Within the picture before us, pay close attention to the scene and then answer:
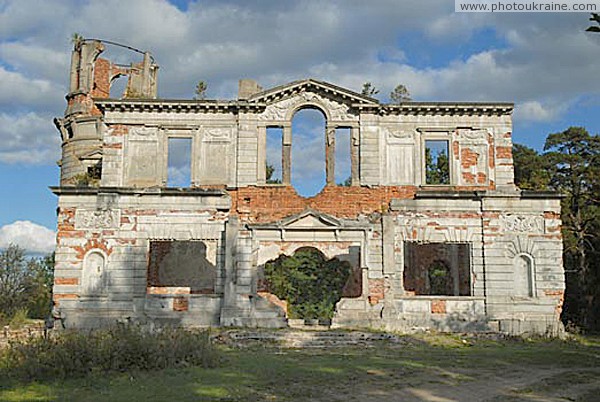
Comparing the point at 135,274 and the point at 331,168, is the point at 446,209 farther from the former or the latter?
the point at 135,274

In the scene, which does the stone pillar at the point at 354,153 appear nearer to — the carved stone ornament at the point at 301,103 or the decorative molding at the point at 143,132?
the carved stone ornament at the point at 301,103

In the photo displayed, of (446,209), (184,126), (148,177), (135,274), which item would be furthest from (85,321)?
(446,209)

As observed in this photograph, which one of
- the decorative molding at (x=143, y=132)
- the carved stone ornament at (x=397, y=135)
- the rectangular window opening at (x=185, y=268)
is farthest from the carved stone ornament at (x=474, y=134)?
the decorative molding at (x=143, y=132)

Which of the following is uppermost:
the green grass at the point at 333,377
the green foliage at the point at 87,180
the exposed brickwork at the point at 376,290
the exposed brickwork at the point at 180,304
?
the green foliage at the point at 87,180

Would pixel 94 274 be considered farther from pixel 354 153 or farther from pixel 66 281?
pixel 354 153

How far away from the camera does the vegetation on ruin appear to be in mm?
27625

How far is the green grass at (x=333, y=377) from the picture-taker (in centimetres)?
984

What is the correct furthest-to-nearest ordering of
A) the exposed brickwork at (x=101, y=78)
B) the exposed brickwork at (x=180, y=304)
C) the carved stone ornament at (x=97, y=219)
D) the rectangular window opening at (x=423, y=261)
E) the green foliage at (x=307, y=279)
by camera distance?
the green foliage at (x=307, y=279) → the exposed brickwork at (x=101, y=78) → the rectangular window opening at (x=423, y=261) → the carved stone ornament at (x=97, y=219) → the exposed brickwork at (x=180, y=304)

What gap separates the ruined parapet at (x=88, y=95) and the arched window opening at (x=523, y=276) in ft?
62.2

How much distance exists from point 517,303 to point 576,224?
9.14 metres

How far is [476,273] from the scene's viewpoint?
74.0 ft

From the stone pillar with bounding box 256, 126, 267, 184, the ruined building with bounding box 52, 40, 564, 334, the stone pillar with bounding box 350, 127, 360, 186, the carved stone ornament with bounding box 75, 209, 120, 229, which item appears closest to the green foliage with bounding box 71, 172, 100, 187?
the ruined building with bounding box 52, 40, 564, 334

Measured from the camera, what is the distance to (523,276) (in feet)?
73.8

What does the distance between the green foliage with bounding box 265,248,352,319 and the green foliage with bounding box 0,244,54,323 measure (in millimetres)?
12302
